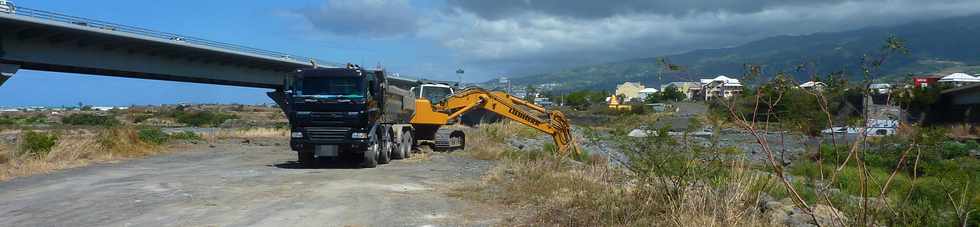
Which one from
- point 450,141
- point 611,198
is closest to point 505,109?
point 450,141

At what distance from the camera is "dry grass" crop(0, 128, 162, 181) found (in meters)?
19.5

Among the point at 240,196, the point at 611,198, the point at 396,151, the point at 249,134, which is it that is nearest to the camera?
the point at 611,198

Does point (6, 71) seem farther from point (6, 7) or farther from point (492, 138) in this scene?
point (492, 138)

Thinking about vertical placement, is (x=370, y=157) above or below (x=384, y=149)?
below

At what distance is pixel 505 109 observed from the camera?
27922mm

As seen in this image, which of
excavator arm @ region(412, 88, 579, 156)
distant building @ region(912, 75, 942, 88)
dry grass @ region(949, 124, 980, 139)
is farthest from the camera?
dry grass @ region(949, 124, 980, 139)

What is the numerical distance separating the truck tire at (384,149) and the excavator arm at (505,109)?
420 centimetres

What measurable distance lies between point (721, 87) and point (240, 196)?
9357 mm

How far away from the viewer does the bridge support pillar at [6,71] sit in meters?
34.9

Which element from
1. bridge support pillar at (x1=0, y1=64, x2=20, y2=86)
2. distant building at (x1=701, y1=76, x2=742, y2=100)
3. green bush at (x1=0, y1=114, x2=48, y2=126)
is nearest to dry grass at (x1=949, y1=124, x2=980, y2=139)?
distant building at (x1=701, y1=76, x2=742, y2=100)

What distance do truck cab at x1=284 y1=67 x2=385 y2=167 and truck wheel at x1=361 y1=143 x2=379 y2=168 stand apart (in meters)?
0.51

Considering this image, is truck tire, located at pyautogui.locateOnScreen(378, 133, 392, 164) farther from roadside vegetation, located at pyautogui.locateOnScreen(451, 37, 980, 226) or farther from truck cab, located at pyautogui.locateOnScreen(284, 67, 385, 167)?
roadside vegetation, located at pyautogui.locateOnScreen(451, 37, 980, 226)

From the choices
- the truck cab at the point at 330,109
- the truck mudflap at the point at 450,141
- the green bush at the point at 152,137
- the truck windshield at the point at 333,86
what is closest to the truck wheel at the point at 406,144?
the truck mudflap at the point at 450,141

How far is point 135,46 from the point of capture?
41.0m
